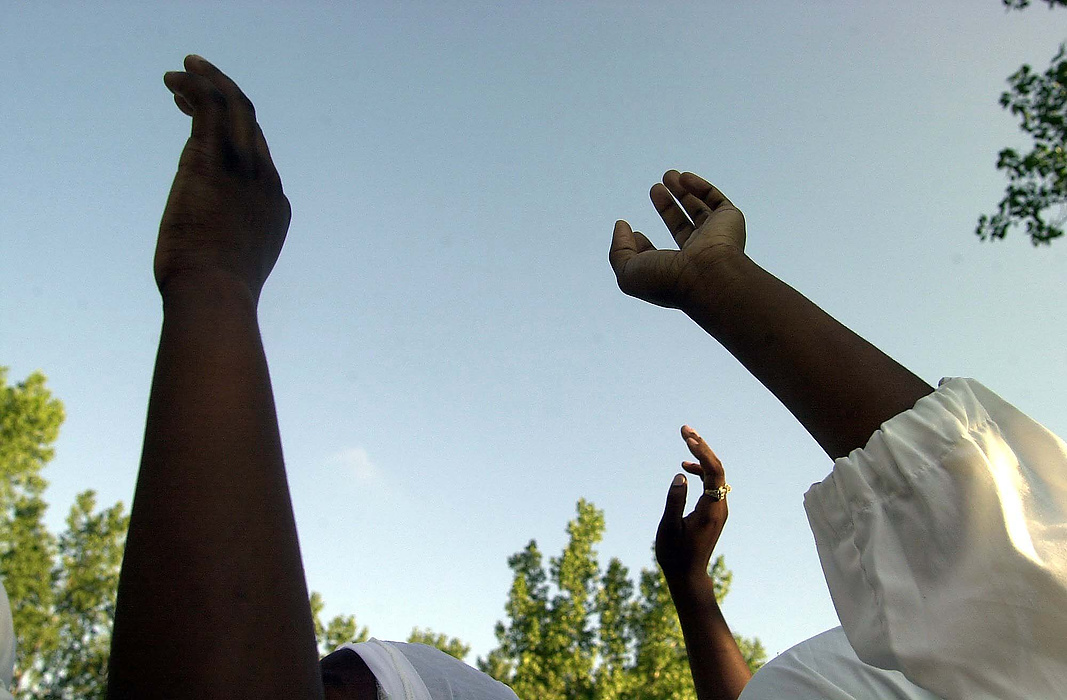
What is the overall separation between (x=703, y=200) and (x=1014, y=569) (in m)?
1.23

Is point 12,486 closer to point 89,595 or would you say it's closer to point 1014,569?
point 89,595

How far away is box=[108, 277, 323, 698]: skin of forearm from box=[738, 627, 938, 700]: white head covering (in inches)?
41.2

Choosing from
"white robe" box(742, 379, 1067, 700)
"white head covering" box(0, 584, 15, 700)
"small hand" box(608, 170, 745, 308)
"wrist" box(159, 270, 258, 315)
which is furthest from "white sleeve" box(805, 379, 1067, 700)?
"white head covering" box(0, 584, 15, 700)

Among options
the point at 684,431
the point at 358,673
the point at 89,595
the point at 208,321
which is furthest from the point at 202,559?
the point at 89,595

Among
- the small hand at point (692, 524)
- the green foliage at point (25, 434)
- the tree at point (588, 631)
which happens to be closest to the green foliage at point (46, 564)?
the green foliage at point (25, 434)

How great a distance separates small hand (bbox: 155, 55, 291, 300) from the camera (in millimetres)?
1265

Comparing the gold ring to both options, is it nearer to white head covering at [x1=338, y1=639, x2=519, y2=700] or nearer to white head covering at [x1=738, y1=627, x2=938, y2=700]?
white head covering at [x1=738, y1=627, x2=938, y2=700]

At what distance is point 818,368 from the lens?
1.09m

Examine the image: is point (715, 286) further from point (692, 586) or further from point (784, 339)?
point (692, 586)

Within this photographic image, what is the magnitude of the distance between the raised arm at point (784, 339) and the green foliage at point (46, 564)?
1647 centimetres

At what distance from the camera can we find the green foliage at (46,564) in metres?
14.2

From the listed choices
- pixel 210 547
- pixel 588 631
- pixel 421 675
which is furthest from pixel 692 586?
pixel 588 631

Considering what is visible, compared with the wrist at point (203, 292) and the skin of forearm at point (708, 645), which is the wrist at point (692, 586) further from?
the wrist at point (203, 292)

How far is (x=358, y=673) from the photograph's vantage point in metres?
1.35
